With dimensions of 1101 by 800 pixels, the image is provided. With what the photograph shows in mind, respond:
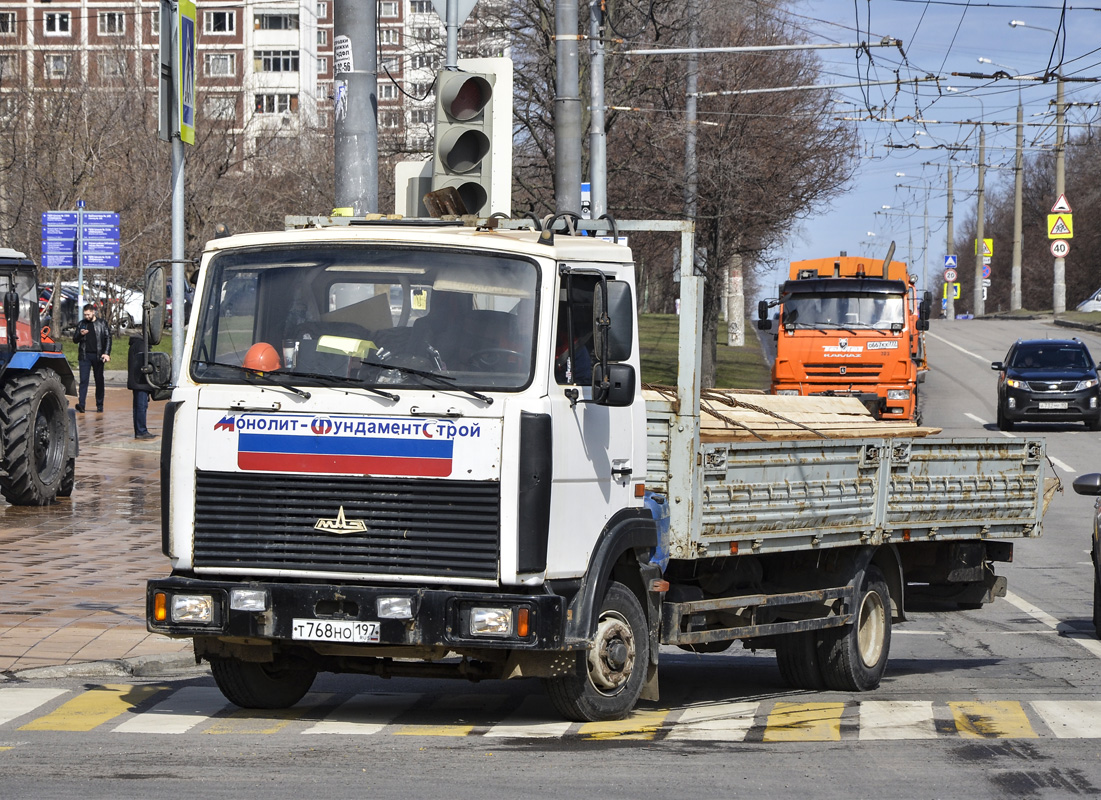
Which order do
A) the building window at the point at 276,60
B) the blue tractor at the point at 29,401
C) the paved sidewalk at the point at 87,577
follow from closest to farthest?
the paved sidewalk at the point at 87,577 < the blue tractor at the point at 29,401 < the building window at the point at 276,60

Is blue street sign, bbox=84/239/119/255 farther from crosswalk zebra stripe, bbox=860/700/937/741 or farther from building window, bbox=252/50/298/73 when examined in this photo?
building window, bbox=252/50/298/73

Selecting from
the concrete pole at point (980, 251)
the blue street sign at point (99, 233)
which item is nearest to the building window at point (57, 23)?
the concrete pole at point (980, 251)

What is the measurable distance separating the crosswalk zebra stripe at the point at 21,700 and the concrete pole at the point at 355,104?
4243mm

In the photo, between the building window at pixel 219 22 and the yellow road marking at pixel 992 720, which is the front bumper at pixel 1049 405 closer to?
the yellow road marking at pixel 992 720

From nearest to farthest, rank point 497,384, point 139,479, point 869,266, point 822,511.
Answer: point 497,384 < point 822,511 < point 139,479 < point 869,266

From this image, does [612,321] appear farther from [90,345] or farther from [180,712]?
[90,345]

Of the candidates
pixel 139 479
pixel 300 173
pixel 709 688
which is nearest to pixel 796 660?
pixel 709 688

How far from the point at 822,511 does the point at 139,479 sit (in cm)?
1408

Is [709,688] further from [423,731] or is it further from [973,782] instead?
[973,782]

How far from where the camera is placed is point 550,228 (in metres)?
7.88

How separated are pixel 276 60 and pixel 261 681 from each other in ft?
332

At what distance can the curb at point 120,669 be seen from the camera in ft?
29.9

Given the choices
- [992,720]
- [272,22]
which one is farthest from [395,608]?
[272,22]

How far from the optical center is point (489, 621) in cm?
712
